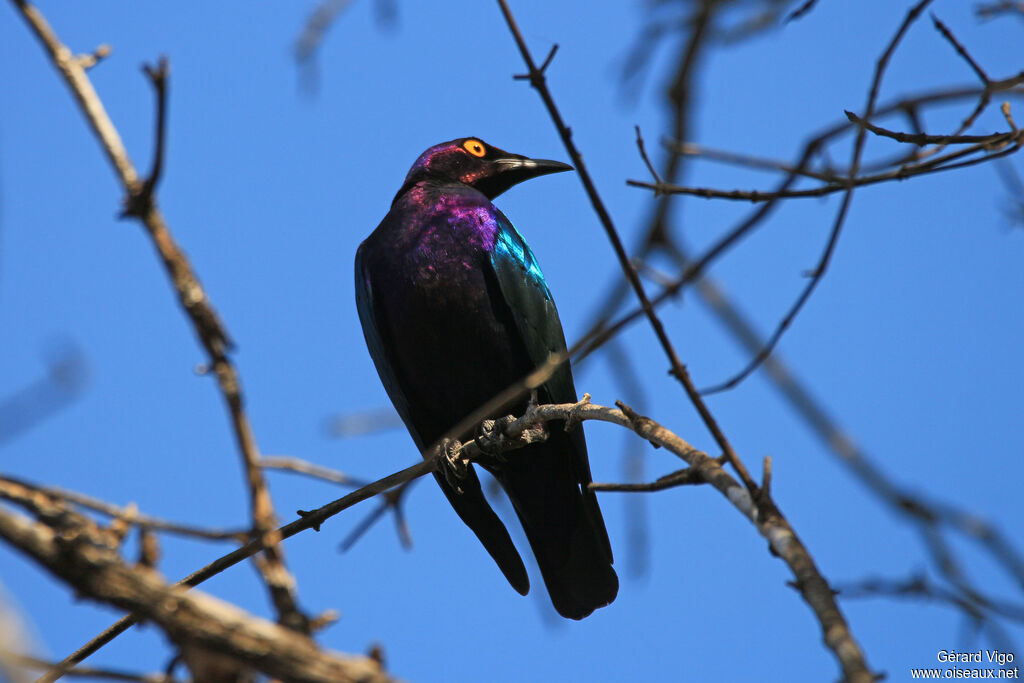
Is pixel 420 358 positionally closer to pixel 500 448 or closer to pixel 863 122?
pixel 500 448

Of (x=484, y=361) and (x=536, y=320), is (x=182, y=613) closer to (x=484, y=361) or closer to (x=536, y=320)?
(x=484, y=361)

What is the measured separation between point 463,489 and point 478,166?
2357mm

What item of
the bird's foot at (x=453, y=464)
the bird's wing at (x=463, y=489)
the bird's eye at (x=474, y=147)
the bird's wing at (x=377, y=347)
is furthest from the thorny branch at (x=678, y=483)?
the bird's eye at (x=474, y=147)

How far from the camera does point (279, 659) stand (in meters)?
1.84

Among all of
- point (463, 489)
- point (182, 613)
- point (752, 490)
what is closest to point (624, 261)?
point (752, 490)

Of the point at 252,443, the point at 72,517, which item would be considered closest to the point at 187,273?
the point at 252,443

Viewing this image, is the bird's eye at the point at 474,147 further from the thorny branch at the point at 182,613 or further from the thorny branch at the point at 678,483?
the thorny branch at the point at 182,613

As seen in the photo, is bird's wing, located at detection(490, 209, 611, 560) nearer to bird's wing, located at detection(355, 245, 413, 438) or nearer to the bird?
the bird

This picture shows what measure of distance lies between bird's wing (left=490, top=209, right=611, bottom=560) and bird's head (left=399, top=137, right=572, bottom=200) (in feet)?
3.55

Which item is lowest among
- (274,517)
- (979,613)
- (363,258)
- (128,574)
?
(128,574)

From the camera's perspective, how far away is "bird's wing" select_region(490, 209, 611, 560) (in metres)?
4.95

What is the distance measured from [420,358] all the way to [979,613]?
3.13m

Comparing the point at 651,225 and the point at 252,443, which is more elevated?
the point at 252,443

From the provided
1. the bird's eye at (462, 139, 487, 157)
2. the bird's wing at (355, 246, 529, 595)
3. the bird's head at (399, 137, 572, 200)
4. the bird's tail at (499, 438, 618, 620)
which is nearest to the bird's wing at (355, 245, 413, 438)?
the bird's wing at (355, 246, 529, 595)
